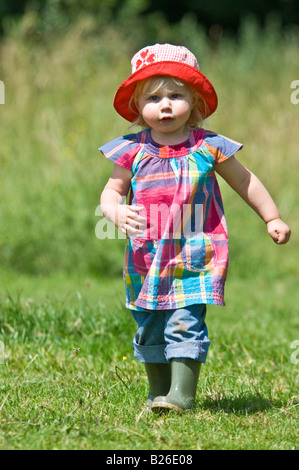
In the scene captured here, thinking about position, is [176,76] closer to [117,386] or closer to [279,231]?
[279,231]

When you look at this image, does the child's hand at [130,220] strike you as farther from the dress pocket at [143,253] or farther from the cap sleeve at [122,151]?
the cap sleeve at [122,151]

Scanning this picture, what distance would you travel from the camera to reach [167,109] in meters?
3.34

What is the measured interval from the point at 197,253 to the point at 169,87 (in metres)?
0.75

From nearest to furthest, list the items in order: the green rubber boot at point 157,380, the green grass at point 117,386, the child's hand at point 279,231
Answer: the green grass at point 117,386 < the child's hand at point 279,231 < the green rubber boot at point 157,380

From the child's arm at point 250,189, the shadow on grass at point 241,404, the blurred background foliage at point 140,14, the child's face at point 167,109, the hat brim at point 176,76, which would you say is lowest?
the shadow on grass at point 241,404

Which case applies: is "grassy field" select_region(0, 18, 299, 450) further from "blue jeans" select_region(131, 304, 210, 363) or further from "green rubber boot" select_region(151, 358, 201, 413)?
"blue jeans" select_region(131, 304, 210, 363)

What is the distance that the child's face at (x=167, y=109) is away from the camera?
335cm

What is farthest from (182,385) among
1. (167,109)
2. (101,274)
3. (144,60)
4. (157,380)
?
(101,274)

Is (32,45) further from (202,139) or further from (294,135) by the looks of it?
(202,139)

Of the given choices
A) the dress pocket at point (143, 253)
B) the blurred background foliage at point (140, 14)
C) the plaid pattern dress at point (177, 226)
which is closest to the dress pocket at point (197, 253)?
the plaid pattern dress at point (177, 226)

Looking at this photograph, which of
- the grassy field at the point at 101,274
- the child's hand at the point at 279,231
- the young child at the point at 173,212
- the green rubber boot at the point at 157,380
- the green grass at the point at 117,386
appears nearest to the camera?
the green grass at the point at 117,386

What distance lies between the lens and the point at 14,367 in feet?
13.6

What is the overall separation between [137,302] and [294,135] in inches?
281

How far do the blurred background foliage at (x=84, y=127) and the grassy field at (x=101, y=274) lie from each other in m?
0.02
